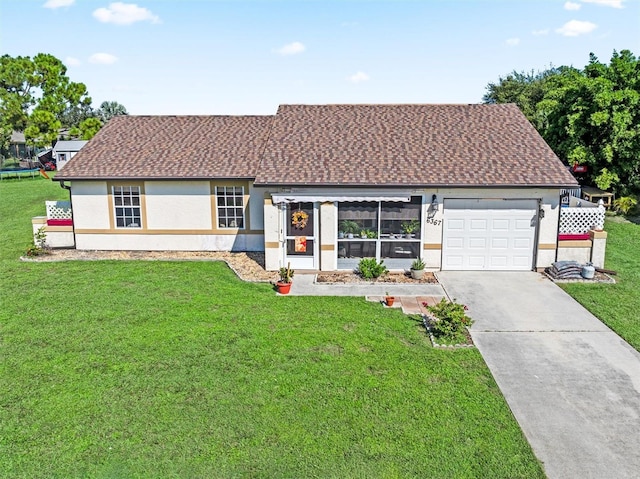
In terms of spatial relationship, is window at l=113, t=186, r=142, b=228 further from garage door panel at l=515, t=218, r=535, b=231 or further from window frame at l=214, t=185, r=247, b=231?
garage door panel at l=515, t=218, r=535, b=231

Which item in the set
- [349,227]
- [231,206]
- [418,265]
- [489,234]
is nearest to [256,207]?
[231,206]

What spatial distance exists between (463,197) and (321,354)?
28.0ft

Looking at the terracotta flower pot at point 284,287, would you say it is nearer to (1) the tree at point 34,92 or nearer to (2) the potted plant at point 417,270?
(2) the potted plant at point 417,270

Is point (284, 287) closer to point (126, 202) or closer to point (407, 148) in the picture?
point (407, 148)

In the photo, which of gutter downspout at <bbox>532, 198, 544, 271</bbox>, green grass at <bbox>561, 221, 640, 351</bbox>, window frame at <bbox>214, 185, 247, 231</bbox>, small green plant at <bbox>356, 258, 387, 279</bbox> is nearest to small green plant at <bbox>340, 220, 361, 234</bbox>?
small green plant at <bbox>356, 258, 387, 279</bbox>

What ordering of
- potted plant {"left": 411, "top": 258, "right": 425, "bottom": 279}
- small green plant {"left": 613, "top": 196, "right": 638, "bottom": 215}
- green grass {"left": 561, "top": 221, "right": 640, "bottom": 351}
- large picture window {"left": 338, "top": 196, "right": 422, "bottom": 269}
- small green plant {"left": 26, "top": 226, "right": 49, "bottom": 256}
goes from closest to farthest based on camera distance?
green grass {"left": 561, "top": 221, "right": 640, "bottom": 351} < potted plant {"left": 411, "top": 258, "right": 425, "bottom": 279} < large picture window {"left": 338, "top": 196, "right": 422, "bottom": 269} < small green plant {"left": 26, "top": 226, "right": 49, "bottom": 256} < small green plant {"left": 613, "top": 196, "right": 638, "bottom": 215}

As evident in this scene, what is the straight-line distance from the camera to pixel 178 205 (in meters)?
19.5

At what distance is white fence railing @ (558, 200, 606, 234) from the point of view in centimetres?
1689

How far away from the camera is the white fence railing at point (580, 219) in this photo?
16891 mm

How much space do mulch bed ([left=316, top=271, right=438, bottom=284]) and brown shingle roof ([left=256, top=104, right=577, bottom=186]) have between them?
303 cm

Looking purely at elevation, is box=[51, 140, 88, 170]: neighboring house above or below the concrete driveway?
above

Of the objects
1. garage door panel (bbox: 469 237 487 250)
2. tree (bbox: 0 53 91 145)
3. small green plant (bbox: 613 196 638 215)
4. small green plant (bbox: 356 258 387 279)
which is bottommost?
small green plant (bbox: 356 258 387 279)

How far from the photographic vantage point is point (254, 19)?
20688 mm

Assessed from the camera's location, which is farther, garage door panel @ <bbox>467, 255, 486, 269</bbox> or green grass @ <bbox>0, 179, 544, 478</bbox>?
garage door panel @ <bbox>467, 255, 486, 269</bbox>
